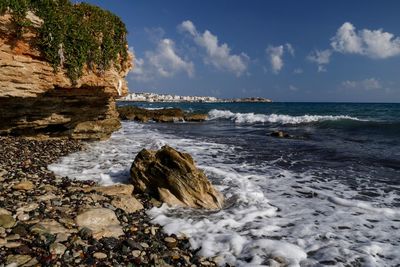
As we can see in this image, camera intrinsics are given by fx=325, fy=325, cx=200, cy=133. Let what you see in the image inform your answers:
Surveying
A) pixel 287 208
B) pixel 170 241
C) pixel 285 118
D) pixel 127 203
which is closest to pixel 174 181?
pixel 127 203

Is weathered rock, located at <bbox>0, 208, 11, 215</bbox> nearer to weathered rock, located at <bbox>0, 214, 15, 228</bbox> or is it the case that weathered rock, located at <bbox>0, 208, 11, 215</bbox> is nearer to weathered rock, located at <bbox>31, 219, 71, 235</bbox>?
weathered rock, located at <bbox>0, 214, 15, 228</bbox>

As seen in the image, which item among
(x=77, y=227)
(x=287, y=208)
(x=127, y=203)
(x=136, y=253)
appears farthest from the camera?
(x=287, y=208)

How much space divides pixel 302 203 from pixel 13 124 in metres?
10.8

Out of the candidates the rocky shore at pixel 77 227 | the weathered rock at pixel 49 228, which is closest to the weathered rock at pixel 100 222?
the rocky shore at pixel 77 227

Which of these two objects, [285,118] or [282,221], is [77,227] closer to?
[282,221]

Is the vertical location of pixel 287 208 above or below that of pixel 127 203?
below

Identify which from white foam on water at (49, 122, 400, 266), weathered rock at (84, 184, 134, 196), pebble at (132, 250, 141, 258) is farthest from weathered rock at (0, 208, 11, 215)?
white foam on water at (49, 122, 400, 266)

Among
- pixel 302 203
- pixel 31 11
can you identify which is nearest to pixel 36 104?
pixel 31 11

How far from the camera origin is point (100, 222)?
18.4 ft

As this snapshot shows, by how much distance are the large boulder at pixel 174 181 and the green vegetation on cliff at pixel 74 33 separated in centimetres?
492

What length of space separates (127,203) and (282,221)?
125 inches

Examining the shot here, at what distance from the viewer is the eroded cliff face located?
9484mm

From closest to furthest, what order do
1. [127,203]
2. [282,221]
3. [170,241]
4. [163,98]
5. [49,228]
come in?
[49,228], [170,241], [282,221], [127,203], [163,98]

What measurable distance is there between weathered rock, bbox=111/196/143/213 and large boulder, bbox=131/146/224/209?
2.10 feet
